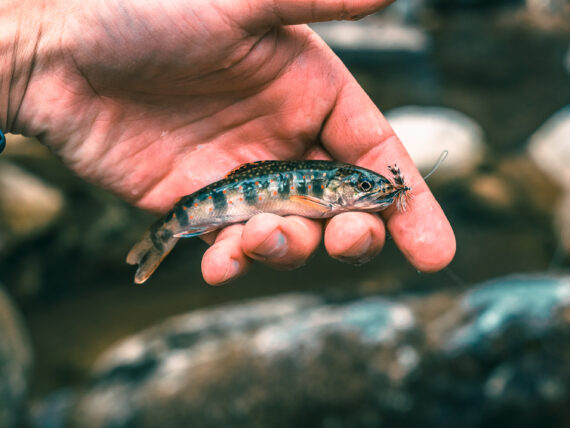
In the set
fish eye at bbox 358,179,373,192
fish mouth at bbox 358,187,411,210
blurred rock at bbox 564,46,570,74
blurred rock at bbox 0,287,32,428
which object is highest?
fish eye at bbox 358,179,373,192

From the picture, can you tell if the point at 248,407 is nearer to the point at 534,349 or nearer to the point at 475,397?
the point at 475,397

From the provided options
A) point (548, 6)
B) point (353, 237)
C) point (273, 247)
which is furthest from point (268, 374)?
point (548, 6)

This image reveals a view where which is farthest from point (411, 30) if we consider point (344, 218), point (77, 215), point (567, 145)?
point (344, 218)

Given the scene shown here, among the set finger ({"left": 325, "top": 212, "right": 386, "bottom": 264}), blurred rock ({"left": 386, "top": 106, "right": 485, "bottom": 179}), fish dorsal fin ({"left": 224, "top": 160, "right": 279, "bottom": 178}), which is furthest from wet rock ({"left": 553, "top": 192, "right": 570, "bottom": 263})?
fish dorsal fin ({"left": 224, "top": 160, "right": 279, "bottom": 178})

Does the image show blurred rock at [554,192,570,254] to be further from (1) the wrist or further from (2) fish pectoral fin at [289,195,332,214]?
(1) the wrist

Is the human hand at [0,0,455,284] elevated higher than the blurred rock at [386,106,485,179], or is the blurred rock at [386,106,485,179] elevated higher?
the human hand at [0,0,455,284]

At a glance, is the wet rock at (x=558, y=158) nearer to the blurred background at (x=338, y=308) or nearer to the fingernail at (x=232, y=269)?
the blurred background at (x=338, y=308)

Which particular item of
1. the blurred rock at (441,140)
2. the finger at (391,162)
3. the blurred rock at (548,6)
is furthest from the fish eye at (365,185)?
the blurred rock at (548,6)
